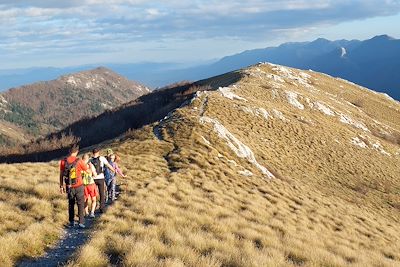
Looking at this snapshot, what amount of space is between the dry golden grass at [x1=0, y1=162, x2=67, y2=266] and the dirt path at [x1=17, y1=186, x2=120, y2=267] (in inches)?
10.8

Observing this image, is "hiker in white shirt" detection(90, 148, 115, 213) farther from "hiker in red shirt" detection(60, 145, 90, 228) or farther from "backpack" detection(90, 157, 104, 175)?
"hiker in red shirt" detection(60, 145, 90, 228)

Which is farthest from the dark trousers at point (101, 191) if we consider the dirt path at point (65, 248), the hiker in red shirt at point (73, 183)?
the hiker in red shirt at point (73, 183)

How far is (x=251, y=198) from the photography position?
26156mm

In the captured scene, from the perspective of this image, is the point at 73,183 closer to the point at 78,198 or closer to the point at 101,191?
the point at 78,198

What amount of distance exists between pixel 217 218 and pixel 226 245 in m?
4.80

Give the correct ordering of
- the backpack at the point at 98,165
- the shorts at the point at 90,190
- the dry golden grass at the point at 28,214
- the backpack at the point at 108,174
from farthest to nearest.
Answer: the backpack at the point at 108,174, the backpack at the point at 98,165, the shorts at the point at 90,190, the dry golden grass at the point at 28,214

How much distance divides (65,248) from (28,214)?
12.5ft

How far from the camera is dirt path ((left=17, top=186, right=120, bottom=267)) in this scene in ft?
37.5

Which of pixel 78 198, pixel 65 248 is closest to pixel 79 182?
pixel 78 198

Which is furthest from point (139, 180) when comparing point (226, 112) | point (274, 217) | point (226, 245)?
point (226, 112)

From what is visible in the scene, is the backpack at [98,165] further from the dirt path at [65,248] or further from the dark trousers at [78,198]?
the dark trousers at [78,198]

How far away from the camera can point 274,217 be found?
73.7 feet

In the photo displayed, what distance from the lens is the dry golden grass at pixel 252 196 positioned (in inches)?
525

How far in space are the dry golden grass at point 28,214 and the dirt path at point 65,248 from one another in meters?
0.27
